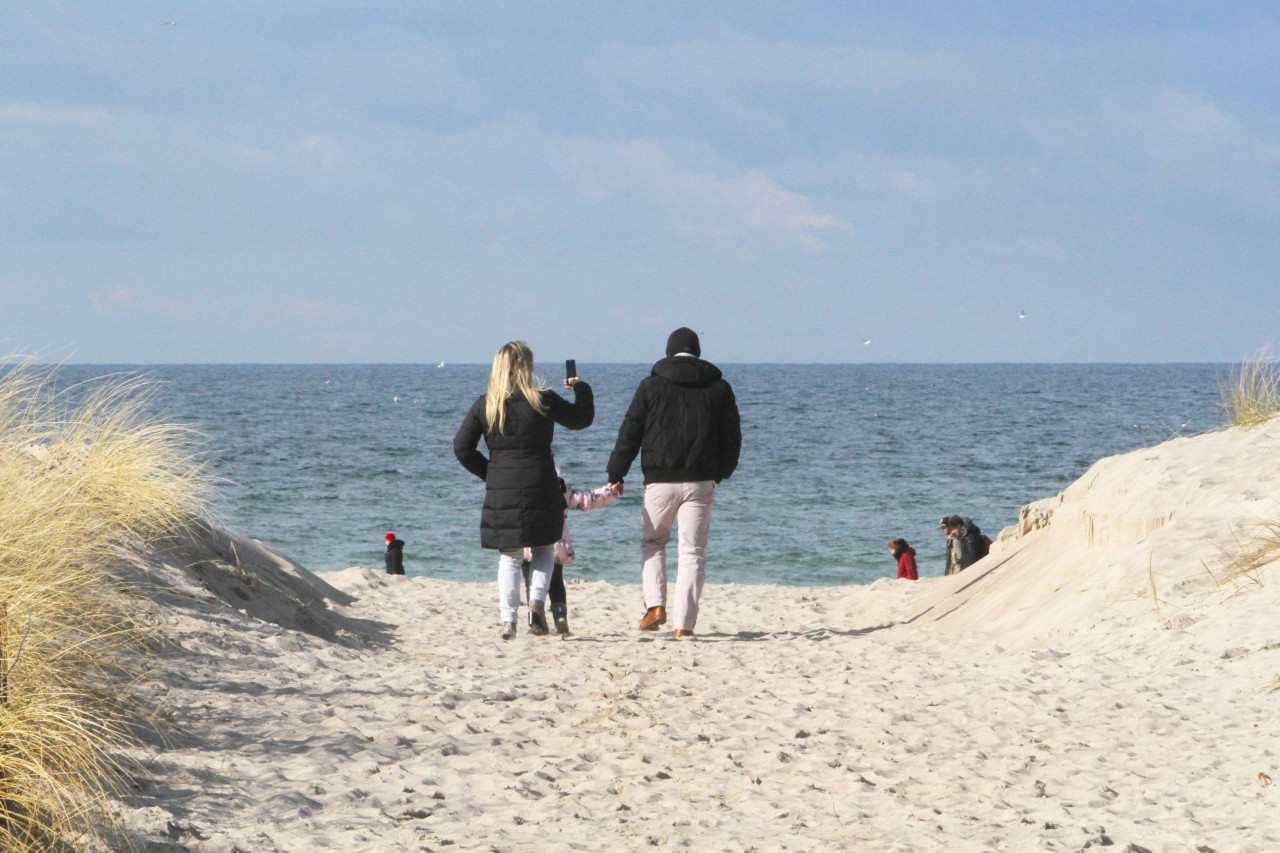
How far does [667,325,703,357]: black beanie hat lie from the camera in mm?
8531

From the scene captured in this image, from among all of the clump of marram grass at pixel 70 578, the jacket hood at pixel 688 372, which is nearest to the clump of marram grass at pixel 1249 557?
the jacket hood at pixel 688 372

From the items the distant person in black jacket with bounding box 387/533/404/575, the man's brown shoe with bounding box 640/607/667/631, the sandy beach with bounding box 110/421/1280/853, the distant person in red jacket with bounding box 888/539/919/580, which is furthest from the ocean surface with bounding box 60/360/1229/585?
the man's brown shoe with bounding box 640/607/667/631

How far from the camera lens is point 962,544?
1238 centimetres

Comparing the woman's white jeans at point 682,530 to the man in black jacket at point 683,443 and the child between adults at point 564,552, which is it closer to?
the man in black jacket at point 683,443

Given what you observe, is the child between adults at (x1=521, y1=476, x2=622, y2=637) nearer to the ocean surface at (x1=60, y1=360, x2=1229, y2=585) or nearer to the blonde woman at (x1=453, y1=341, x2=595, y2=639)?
the blonde woman at (x1=453, y1=341, x2=595, y2=639)

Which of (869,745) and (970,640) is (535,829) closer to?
(869,745)

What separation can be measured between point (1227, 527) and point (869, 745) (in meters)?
4.24

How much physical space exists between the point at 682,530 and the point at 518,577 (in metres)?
1.21

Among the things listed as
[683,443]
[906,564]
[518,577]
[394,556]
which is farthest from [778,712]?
[394,556]

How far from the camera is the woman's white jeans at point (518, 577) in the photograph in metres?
8.17

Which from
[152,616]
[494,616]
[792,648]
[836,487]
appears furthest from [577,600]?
[836,487]

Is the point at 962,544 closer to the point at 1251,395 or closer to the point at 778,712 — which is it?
the point at 1251,395

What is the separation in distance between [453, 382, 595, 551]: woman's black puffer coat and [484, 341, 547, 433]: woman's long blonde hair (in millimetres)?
49

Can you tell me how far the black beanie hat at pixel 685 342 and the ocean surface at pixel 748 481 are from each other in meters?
3.54
